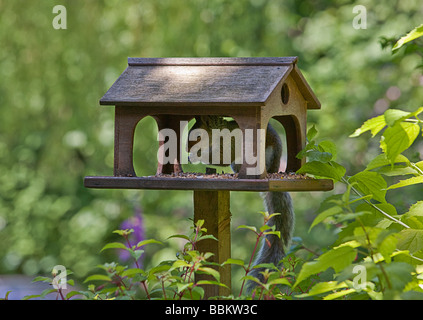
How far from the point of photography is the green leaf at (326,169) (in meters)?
1.22

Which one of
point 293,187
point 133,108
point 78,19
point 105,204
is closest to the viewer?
point 293,187

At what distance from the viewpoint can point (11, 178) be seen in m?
4.50

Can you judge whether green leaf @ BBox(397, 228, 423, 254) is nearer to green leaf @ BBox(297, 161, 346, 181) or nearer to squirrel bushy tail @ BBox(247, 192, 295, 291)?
green leaf @ BBox(297, 161, 346, 181)

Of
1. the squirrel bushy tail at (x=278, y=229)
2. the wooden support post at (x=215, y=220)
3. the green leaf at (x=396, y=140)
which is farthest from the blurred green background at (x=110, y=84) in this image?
the green leaf at (x=396, y=140)

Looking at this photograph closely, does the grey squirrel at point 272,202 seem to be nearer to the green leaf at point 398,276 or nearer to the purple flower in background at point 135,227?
the green leaf at point 398,276

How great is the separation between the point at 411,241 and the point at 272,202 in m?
0.69

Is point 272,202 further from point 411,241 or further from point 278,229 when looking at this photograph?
point 411,241

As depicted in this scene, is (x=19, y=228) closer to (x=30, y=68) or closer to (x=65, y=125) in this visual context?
(x=65, y=125)

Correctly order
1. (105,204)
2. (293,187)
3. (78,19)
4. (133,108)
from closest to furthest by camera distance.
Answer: (293,187), (133,108), (78,19), (105,204)

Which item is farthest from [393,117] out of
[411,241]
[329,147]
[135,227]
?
[135,227]

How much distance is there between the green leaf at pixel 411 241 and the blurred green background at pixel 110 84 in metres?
2.76
